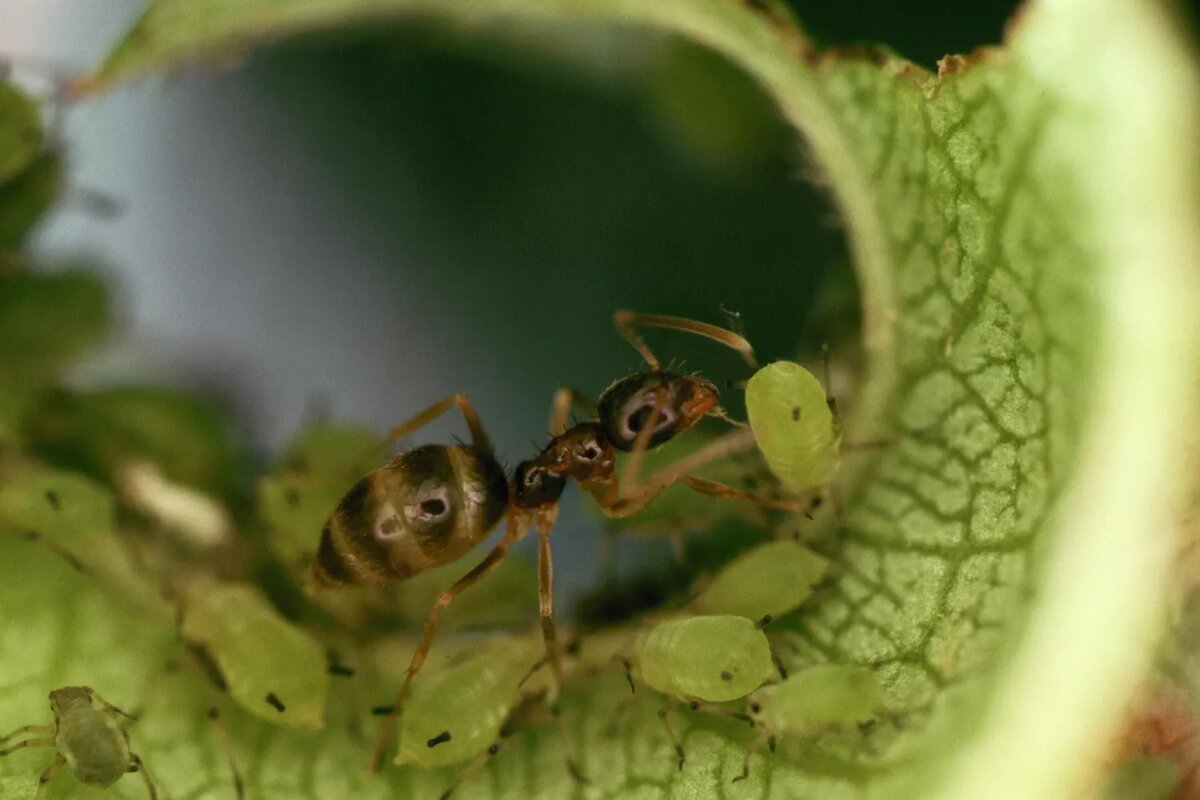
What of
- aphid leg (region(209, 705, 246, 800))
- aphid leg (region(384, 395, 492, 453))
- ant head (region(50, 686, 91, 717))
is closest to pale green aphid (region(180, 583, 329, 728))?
aphid leg (region(209, 705, 246, 800))

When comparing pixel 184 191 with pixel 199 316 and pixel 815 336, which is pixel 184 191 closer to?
pixel 199 316

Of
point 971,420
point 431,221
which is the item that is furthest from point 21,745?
point 431,221

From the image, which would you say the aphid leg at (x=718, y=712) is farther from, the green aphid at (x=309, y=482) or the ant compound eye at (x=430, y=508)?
the green aphid at (x=309, y=482)

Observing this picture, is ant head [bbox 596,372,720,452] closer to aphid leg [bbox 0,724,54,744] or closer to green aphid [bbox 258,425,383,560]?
green aphid [bbox 258,425,383,560]

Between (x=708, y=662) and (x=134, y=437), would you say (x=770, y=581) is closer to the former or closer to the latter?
(x=708, y=662)

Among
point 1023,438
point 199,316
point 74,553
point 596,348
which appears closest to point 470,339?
point 596,348
